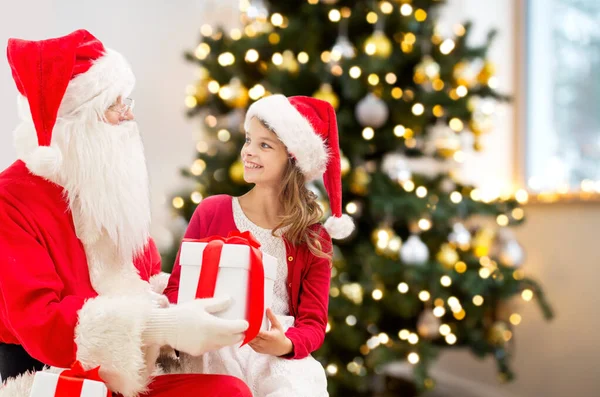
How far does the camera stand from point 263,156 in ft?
4.80

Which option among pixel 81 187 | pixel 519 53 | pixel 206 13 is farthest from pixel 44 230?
pixel 519 53

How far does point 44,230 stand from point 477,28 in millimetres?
3069

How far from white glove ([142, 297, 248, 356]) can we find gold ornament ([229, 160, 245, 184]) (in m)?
1.71

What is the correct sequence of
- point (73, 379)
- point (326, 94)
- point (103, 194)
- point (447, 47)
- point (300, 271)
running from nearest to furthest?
point (73, 379), point (103, 194), point (300, 271), point (326, 94), point (447, 47)

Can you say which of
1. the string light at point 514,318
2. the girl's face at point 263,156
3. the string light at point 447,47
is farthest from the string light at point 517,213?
the girl's face at point 263,156

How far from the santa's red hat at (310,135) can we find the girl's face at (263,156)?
21 millimetres

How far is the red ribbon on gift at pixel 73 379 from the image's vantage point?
108 centimetres

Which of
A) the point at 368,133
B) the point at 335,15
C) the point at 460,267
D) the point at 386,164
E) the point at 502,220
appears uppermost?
the point at 335,15

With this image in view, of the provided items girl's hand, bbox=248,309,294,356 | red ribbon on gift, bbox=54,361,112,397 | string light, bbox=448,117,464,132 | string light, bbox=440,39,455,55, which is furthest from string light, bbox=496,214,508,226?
red ribbon on gift, bbox=54,361,112,397

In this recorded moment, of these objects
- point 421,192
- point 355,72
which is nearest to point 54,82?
point 355,72

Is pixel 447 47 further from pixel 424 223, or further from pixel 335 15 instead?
pixel 424 223

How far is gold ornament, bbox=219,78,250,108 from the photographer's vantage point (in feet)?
9.39

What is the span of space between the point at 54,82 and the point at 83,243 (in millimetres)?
294

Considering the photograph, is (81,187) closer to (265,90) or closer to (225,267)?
(225,267)
